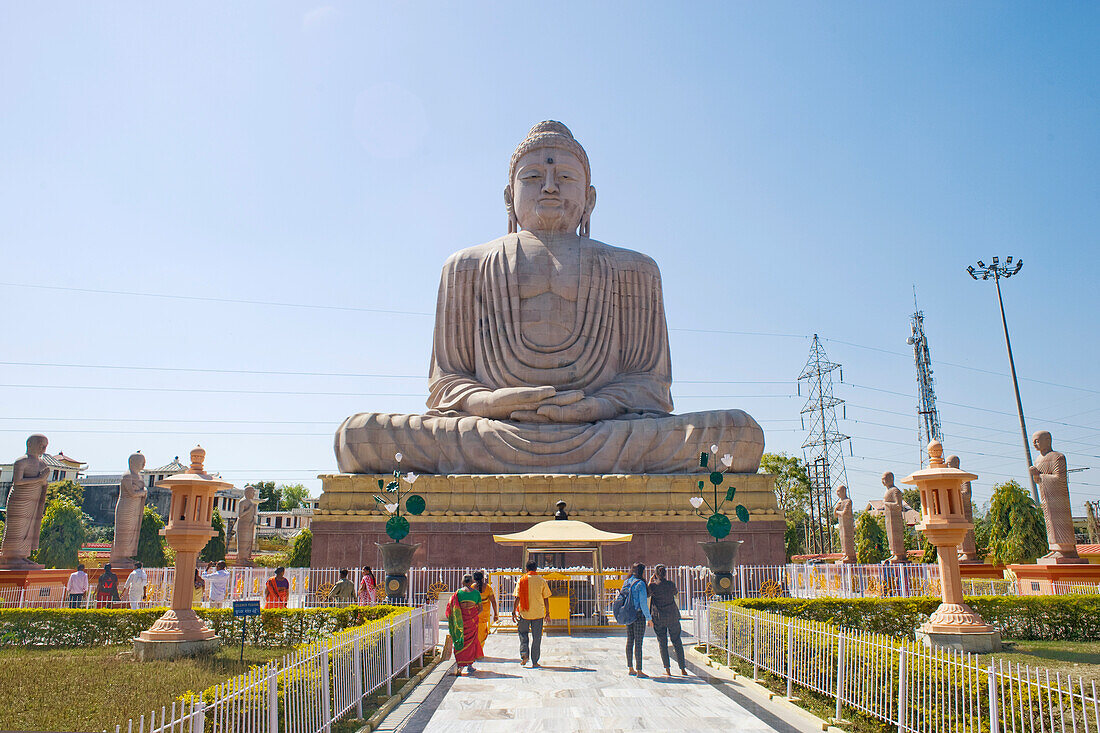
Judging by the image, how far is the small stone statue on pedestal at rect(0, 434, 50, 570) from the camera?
534 inches

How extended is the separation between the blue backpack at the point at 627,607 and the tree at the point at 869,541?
25008 millimetres

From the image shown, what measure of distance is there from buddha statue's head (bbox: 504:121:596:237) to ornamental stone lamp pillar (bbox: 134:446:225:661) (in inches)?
469

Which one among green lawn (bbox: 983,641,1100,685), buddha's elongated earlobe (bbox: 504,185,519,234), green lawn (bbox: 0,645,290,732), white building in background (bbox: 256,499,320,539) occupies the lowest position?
green lawn (bbox: 983,641,1100,685)

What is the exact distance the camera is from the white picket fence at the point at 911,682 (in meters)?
4.07

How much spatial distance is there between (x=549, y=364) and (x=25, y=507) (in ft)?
34.2

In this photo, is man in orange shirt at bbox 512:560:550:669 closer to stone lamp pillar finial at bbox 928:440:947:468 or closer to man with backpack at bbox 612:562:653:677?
man with backpack at bbox 612:562:653:677

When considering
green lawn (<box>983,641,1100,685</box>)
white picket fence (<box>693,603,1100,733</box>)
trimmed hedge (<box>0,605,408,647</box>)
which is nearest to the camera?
white picket fence (<box>693,603,1100,733</box>)

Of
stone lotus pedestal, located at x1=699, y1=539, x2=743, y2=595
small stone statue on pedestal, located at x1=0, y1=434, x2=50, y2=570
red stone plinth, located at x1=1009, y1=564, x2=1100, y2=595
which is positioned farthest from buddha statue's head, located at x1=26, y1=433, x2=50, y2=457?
red stone plinth, located at x1=1009, y1=564, x2=1100, y2=595

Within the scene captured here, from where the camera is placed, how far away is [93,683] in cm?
589

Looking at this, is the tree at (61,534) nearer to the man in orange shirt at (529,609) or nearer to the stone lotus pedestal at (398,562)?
the stone lotus pedestal at (398,562)

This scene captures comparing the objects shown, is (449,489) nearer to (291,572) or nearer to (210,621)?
(291,572)

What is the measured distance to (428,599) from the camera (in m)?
12.5

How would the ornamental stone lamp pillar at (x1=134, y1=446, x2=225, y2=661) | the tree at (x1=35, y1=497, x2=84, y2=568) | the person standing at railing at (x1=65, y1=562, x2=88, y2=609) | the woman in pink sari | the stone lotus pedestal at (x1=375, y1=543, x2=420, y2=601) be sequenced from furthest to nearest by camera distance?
the tree at (x1=35, y1=497, x2=84, y2=568) < the person standing at railing at (x1=65, y1=562, x2=88, y2=609) < the stone lotus pedestal at (x1=375, y1=543, x2=420, y2=601) < the ornamental stone lamp pillar at (x1=134, y1=446, x2=225, y2=661) < the woman in pink sari

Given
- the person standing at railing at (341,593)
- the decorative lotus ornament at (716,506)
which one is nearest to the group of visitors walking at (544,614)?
the person standing at railing at (341,593)
